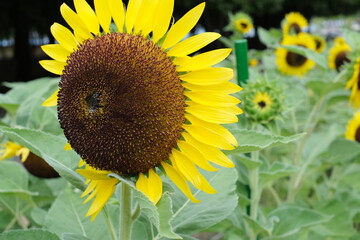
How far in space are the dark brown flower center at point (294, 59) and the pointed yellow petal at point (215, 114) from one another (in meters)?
1.68

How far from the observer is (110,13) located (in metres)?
0.61

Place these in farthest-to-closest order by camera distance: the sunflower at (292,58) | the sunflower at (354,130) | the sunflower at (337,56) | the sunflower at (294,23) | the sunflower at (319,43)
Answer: the sunflower at (294,23), the sunflower at (319,43), the sunflower at (292,58), the sunflower at (337,56), the sunflower at (354,130)

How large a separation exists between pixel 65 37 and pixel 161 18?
0.13 metres

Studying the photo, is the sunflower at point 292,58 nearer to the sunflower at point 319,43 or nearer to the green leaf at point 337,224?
the sunflower at point 319,43

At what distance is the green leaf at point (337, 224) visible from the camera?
4.32 feet

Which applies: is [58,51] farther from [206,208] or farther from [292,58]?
[292,58]

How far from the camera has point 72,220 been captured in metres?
0.84

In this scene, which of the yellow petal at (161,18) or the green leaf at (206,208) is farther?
the green leaf at (206,208)

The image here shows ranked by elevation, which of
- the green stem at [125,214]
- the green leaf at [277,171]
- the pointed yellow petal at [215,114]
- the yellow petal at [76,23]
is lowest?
the green leaf at [277,171]

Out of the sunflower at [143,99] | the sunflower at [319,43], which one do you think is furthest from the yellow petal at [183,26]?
the sunflower at [319,43]

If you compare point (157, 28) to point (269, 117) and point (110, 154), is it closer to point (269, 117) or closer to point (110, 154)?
point (110, 154)

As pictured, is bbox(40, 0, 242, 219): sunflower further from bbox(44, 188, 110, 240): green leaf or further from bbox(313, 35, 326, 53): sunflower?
bbox(313, 35, 326, 53): sunflower

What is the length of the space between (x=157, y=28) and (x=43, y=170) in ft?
1.73

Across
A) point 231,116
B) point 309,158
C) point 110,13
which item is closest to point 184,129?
point 231,116
